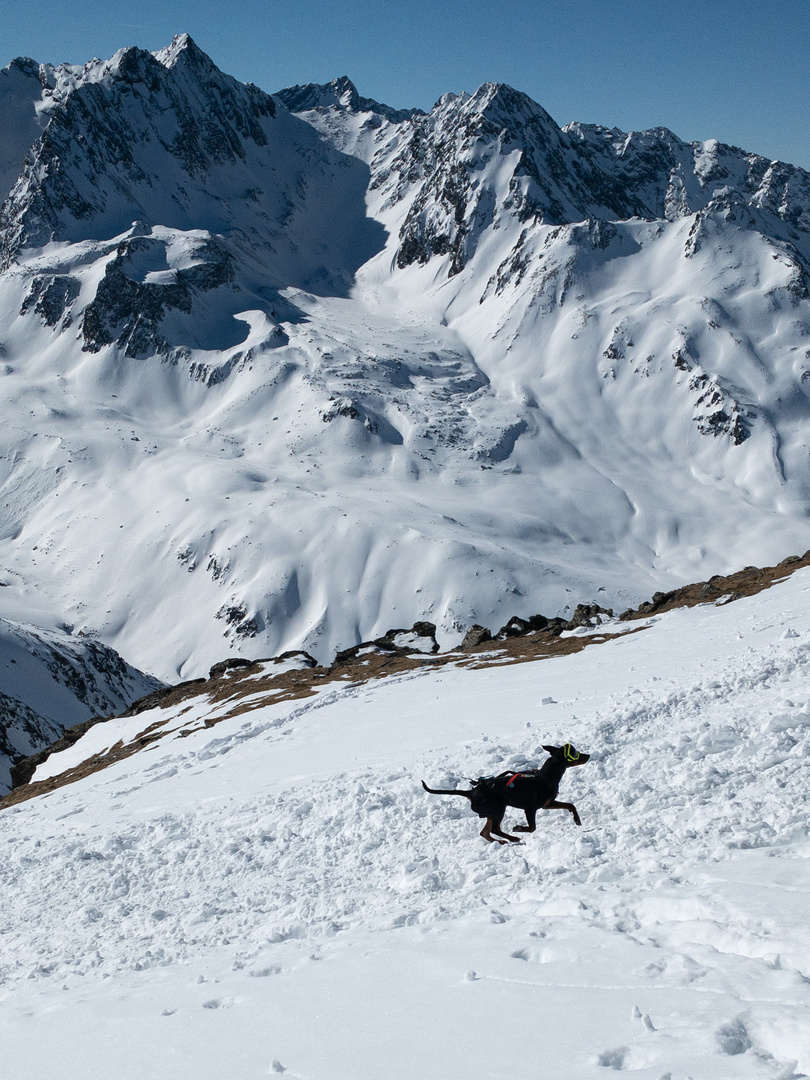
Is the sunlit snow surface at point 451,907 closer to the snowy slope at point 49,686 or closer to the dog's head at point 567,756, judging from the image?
the dog's head at point 567,756

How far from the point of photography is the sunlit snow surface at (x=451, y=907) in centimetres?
505

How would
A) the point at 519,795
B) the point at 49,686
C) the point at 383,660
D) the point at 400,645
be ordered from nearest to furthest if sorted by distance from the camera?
the point at 519,795 → the point at 383,660 → the point at 400,645 → the point at 49,686

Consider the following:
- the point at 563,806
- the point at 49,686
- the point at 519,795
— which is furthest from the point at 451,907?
the point at 49,686

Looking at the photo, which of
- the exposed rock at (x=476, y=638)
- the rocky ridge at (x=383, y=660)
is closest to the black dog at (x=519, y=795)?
the rocky ridge at (x=383, y=660)

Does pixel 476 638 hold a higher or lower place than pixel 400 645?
lower

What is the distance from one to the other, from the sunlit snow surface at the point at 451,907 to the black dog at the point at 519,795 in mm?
254

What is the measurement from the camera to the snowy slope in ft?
159

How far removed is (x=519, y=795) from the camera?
8.95 m

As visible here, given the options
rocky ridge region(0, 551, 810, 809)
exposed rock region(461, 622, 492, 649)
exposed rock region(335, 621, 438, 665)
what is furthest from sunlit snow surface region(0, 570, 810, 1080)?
exposed rock region(335, 621, 438, 665)

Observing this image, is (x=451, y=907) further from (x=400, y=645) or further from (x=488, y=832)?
(x=400, y=645)

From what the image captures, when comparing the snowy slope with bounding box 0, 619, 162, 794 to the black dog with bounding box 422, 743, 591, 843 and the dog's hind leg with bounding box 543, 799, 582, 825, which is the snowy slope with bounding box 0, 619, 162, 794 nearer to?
the black dog with bounding box 422, 743, 591, 843

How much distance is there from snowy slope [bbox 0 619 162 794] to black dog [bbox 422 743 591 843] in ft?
134

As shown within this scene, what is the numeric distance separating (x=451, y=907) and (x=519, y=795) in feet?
5.58

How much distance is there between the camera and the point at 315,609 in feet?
349
